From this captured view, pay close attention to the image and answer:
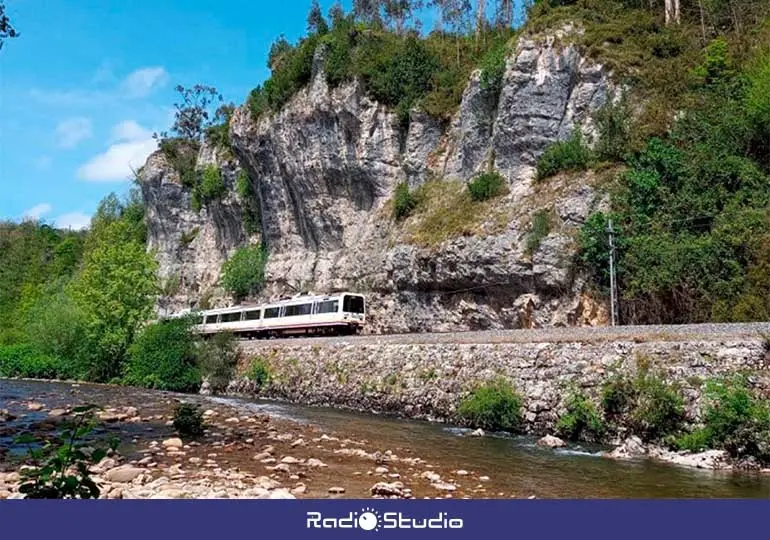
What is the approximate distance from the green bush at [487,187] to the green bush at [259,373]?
13790 millimetres

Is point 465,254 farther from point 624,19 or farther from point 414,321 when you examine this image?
point 624,19

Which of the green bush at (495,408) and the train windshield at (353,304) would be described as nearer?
the green bush at (495,408)

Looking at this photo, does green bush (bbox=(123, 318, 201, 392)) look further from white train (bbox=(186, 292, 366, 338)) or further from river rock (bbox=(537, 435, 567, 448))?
river rock (bbox=(537, 435, 567, 448))

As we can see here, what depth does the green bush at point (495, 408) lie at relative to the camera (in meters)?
17.6

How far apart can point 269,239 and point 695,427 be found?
4267 cm

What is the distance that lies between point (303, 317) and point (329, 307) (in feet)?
6.29

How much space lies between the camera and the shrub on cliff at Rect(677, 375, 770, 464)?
12.8 meters

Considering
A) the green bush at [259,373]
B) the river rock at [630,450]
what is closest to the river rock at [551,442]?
the river rock at [630,450]

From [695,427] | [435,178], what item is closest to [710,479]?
[695,427]

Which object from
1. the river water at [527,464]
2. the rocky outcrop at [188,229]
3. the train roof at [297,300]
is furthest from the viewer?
the rocky outcrop at [188,229]

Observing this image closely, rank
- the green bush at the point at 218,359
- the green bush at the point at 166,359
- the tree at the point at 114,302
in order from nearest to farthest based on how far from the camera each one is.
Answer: the green bush at the point at 218,359
the green bush at the point at 166,359
the tree at the point at 114,302

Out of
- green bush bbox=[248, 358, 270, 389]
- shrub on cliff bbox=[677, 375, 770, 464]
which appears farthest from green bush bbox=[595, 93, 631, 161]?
green bush bbox=[248, 358, 270, 389]

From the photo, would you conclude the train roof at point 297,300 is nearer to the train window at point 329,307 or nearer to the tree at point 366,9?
the train window at point 329,307

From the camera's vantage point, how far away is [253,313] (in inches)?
1567
